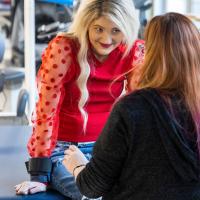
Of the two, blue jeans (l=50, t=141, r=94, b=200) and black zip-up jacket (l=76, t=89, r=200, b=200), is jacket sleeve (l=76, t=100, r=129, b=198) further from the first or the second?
blue jeans (l=50, t=141, r=94, b=200)

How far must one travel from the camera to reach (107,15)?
1521 mm

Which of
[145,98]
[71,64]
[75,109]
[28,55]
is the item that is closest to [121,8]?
[71,64]

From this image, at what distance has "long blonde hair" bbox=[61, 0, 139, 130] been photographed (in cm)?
153

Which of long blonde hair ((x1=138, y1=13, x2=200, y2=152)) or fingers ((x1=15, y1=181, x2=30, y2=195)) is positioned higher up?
long blonde hair ((x1=138, y1=13, x2=200, y2=152))

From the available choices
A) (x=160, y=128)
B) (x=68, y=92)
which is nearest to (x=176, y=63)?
(x=160, y=128)

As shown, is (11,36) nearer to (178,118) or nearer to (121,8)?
(121,8)

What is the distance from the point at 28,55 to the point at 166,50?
2428 millimetres

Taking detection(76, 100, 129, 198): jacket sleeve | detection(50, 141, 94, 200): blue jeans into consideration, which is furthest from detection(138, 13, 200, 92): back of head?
detection(50, 141, 94, 200): blue jeans

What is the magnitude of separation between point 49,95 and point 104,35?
0.29 meters

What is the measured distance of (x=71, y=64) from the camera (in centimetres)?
159

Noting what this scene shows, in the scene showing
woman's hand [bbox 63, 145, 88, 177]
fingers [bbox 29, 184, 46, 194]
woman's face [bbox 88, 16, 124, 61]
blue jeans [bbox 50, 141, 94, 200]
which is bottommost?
fingers [bbox 29, 184, 46, 194]

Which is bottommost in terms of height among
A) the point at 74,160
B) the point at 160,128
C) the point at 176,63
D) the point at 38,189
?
the point at 38,189

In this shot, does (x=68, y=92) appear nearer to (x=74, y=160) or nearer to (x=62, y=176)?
(x=62, y=176)

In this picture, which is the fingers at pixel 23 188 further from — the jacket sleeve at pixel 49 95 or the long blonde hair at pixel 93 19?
the long blonde hair at pixel 93 19
